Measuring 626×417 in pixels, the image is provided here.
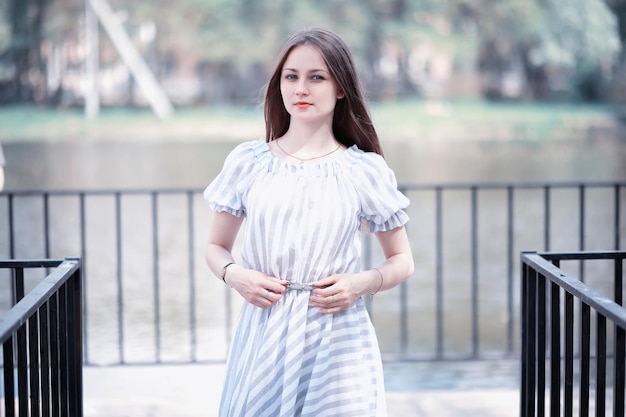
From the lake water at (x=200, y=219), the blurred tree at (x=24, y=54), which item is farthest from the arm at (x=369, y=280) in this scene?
the blurred tree at (x=24, y=54)

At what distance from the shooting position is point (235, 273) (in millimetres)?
1394

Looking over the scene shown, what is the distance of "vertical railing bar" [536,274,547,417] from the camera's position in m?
1.66

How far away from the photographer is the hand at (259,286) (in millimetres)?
1364

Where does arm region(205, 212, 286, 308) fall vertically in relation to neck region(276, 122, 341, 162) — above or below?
below

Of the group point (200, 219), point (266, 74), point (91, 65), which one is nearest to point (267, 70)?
point (266, 74)

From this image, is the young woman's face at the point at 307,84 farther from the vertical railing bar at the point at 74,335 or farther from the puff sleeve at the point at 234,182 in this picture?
the vertical railing bar at the point at 74,335

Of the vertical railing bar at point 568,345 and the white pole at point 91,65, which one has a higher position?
the white pole at point 91,65

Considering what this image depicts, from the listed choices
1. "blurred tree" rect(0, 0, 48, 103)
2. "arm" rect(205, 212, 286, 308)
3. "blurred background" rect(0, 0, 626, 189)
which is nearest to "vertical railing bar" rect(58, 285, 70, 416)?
"arm" rect(205, 212, 286, 308)

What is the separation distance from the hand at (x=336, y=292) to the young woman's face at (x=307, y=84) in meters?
0.24

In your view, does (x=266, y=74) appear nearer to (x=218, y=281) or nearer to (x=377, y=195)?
(x=218, y=281)

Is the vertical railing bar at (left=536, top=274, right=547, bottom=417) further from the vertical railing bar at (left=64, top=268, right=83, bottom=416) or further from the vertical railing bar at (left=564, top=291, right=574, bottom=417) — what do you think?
the vertical railing bar at (left=64, top=268, right=83, bottom=416)

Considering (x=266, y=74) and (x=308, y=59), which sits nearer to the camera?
(x=308, y=59)

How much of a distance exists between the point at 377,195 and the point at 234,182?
22 centimetres

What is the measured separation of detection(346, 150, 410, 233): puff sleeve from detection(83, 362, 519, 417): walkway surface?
1209 millimetres
